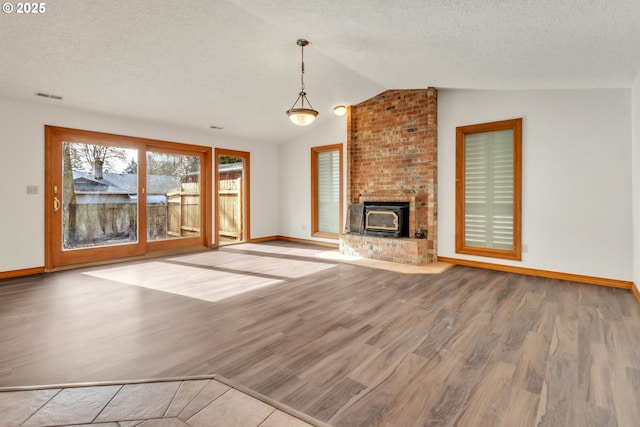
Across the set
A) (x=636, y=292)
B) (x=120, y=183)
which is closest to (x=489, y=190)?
(x=636, y=292)

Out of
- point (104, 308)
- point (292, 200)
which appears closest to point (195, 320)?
point (104, 308)

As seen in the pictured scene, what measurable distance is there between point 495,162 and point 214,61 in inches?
155

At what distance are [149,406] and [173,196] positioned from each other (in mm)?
4811

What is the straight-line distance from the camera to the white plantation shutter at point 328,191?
21.3 ft

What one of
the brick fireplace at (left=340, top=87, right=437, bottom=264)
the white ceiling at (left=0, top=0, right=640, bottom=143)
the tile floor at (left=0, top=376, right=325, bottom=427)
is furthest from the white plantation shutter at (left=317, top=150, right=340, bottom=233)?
the tile floor at (left=0, top=376, right=325, bottom=427)

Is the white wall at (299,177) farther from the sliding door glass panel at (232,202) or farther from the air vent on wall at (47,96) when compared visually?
the air vent on wall at (47,96)

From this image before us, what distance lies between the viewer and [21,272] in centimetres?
412

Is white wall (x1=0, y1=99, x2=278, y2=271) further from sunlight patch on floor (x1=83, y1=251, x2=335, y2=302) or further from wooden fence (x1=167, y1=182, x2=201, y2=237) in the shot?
wooden fence (x1=167, y1=182, x2=201, y2=237)

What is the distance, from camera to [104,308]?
114 inches

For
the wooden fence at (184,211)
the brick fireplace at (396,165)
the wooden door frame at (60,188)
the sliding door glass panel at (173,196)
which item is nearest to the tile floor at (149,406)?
the wooden door frame at (60,188)

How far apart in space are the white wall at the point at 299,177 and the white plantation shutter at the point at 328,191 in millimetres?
229

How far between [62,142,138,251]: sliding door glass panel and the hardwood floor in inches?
42.9

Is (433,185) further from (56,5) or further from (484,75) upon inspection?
(56,5)

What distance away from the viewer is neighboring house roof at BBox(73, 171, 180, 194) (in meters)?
4.75
